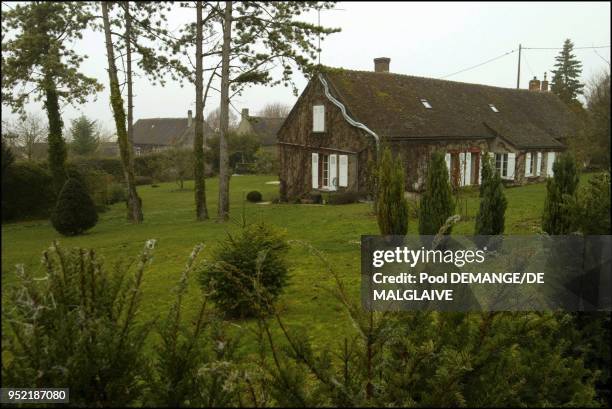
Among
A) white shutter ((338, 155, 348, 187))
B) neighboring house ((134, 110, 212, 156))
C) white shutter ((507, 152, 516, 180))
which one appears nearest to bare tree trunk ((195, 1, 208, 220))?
white shutter ((338, 155, 348, 187))

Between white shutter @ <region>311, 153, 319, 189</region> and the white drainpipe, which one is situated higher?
the white drainpipe

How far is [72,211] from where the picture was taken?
1759 cm

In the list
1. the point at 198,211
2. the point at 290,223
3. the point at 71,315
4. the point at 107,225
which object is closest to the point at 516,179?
the point at 290,223

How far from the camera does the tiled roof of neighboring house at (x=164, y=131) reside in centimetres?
6217

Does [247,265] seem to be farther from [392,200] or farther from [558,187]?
[558,187]

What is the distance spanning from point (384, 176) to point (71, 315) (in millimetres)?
10142

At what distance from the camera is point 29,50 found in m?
17.4

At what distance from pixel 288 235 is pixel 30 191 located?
18474mm

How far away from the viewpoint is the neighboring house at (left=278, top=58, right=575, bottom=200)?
80.6 ft

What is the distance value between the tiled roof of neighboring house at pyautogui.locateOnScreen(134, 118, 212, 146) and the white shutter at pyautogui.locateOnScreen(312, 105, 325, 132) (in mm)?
38619

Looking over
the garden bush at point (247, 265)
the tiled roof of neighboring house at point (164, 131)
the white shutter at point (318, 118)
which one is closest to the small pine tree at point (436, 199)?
the garden bush at point (247, 265)

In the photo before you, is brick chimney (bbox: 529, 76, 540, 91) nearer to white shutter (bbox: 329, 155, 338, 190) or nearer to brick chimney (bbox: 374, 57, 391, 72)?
brick chimney (bbox: 374, 57, 391, 72)

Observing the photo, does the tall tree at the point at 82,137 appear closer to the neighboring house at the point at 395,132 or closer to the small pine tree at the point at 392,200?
the neighboring house at the point at 395,132

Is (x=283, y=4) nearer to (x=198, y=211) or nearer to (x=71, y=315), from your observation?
(x=198, y=211)
